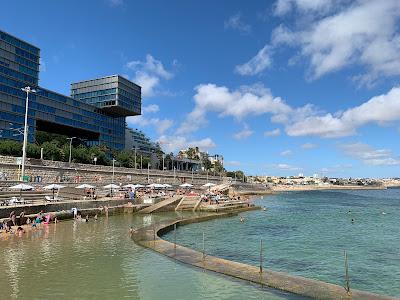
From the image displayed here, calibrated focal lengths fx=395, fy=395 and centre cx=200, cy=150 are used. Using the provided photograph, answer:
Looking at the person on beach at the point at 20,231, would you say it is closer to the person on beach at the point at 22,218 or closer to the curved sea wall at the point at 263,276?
the person on beach at the point at 22,218

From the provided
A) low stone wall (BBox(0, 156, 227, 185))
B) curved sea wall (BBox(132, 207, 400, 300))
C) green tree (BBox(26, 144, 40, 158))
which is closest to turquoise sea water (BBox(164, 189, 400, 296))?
curved sea wall (BBox(132, 207, 400, 300))

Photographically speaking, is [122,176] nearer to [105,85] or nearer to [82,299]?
[105,85]

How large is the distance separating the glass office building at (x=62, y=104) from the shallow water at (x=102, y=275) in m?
72.4

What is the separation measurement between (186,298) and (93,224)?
1086 inches

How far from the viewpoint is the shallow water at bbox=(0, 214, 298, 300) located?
1564 centimetres

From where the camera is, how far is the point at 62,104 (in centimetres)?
13188

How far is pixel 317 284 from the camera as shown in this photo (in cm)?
1603

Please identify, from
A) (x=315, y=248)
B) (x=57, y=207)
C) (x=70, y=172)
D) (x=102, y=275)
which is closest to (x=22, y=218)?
(x=57, y=207)

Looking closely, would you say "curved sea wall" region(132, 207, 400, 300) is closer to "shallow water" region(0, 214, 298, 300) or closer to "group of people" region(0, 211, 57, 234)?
"shallow water" region(0, 214, 298, 300)

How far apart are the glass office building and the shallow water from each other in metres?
72.4

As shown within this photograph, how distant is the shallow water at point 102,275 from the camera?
15.6 metres

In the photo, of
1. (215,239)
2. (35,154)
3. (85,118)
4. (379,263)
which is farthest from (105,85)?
(379,263)

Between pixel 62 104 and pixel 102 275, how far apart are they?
401 ft

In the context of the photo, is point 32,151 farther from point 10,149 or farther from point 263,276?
point 263,276
